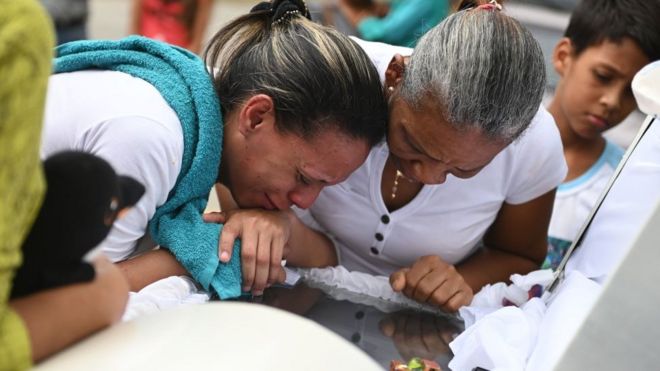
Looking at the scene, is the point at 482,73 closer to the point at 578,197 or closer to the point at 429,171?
the point at 429,171

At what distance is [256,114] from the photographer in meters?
0.92

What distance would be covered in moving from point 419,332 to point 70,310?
0.58m

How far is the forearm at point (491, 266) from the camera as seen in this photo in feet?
3.69

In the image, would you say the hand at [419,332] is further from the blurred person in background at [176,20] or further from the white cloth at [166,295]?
the blurred person in background at [176,20]

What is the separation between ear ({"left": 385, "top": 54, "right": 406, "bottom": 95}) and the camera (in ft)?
3.20

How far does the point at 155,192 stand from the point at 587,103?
0.93 meters

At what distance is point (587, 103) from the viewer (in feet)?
4.72

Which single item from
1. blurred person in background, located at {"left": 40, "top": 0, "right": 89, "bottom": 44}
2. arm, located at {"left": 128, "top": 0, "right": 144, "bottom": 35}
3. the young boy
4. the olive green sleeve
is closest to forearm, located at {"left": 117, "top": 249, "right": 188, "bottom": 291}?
the olive green sleeve

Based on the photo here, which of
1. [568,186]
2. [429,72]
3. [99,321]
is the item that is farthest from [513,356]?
[568,186]

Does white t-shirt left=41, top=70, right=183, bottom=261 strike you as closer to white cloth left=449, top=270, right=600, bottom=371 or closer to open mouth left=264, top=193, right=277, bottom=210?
open mouth left=264, top=193, right=277, bottom=210

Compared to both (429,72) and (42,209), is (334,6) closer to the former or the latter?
(429,72)

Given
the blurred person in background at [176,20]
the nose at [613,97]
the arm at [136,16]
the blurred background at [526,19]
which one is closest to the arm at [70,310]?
the blurred background at [526,19]

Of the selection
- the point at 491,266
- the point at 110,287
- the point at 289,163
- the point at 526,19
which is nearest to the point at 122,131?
the point at 289,163

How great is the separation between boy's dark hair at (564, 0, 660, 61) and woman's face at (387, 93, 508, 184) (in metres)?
0.57
